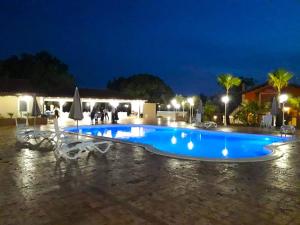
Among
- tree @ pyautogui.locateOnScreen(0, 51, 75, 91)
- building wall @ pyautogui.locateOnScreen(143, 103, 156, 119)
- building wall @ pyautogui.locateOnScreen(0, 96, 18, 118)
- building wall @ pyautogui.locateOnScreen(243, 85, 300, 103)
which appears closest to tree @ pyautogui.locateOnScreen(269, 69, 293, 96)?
building wall @ pyautogui.locateOnScreen(243, 85, 300, 103)

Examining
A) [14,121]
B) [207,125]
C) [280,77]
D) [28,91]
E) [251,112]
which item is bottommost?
[207,125]

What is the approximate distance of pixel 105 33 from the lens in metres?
85.2

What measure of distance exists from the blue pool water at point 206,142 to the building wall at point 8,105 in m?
9.44

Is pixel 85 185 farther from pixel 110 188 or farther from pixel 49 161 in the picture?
pixel 49 161

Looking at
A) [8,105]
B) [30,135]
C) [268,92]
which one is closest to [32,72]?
[8,105]

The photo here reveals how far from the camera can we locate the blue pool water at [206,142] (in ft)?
35.4

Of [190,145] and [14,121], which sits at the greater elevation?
[14,121]

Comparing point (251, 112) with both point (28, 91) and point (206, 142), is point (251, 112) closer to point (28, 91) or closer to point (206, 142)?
point (206, 142)

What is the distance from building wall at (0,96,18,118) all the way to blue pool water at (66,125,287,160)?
31.0ft

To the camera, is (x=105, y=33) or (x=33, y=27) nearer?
(x=33, y=27)

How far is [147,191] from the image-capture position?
5.06m

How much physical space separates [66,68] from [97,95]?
1605cm

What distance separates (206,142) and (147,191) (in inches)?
363

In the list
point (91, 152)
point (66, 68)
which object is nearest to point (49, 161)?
point (91, 152)
